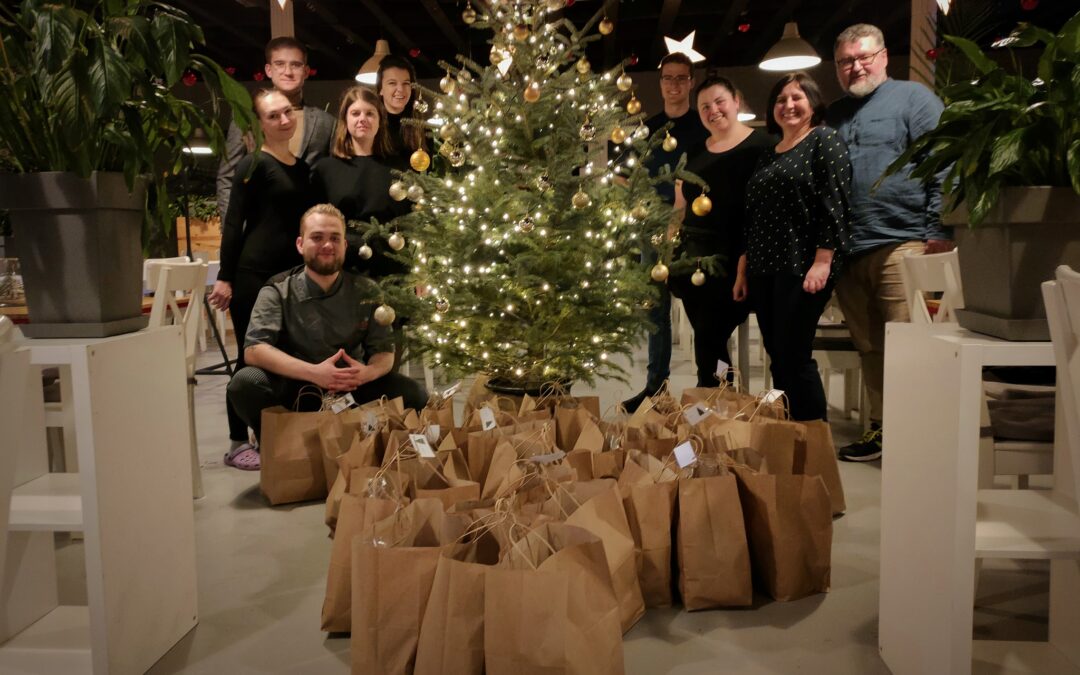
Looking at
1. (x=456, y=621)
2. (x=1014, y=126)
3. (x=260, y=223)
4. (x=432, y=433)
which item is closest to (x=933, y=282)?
(x=1014, y=126)

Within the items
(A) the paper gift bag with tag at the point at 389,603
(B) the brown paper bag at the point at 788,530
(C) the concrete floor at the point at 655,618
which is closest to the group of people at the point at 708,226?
(C) the concrete floor at the point at 655,618

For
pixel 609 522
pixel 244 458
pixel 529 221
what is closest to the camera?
pixel 609 522

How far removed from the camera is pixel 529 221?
282 cm

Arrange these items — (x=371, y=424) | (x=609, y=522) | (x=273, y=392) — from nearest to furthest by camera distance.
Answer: (x=609, y=522)
(x=371, y=424)
(x=273, y=392)

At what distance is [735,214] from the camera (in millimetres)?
3525

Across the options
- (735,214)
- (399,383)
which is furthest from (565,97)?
(399,383)

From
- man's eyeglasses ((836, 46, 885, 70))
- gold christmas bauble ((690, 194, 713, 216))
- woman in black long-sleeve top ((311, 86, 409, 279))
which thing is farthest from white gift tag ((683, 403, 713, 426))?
man's eyeglasses ((836, 46, 885, 70))

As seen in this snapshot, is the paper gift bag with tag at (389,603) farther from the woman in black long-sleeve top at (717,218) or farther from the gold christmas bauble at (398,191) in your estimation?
the woman in black long-sleeve top at (717,218)

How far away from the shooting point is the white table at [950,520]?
4.77 ft

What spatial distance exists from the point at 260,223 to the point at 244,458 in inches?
35.3

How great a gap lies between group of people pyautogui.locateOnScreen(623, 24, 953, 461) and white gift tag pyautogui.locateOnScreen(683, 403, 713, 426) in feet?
0.81

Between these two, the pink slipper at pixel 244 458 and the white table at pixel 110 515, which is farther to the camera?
the pink slipper at pixel 244 458

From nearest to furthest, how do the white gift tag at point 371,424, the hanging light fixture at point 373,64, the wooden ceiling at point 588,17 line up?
the white gift tag at point 371,424 → the hanging light fixture at point 373,64 → the wooden ceiling at point 588,17

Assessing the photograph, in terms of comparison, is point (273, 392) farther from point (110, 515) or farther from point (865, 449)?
point (865, 449)
